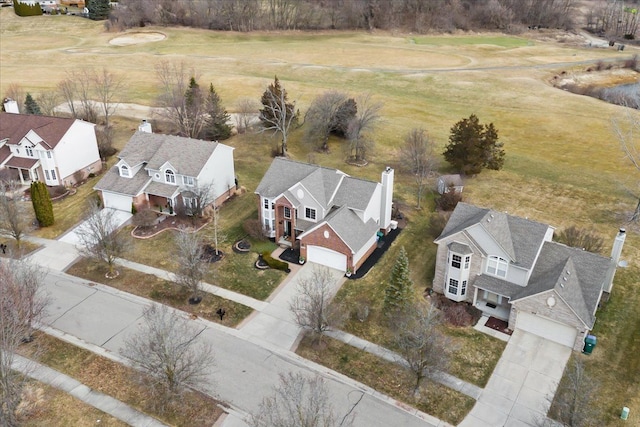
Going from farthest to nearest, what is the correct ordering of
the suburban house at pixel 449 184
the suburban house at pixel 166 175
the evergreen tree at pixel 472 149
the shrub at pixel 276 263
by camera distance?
the evergreen tree at pixel 472 149
the suburban house at pixel 449 184
the suburban house at pixel 166 175
the shrub at pixel 276 263

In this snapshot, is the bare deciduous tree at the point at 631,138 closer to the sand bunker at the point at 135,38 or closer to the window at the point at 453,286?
the window at the point at 453,286

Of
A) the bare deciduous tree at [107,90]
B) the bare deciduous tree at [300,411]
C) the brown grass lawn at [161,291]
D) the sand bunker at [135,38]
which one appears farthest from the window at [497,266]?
the sand bunker at [135,38]

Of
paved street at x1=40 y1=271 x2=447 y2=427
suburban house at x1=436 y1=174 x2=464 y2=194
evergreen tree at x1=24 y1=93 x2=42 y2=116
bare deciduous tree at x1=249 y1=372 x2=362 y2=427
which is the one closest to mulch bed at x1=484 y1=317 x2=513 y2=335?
paved street at x1=40 y1=271 x2=447 y2=427

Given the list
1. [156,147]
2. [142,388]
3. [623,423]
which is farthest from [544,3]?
[142,388]

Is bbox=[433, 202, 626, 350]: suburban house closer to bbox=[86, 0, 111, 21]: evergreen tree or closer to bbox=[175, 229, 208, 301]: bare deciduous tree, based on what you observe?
bbox=[175, 229, 208, 301]: bare deciduous tree

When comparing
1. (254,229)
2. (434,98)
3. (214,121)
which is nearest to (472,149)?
(254,229)
